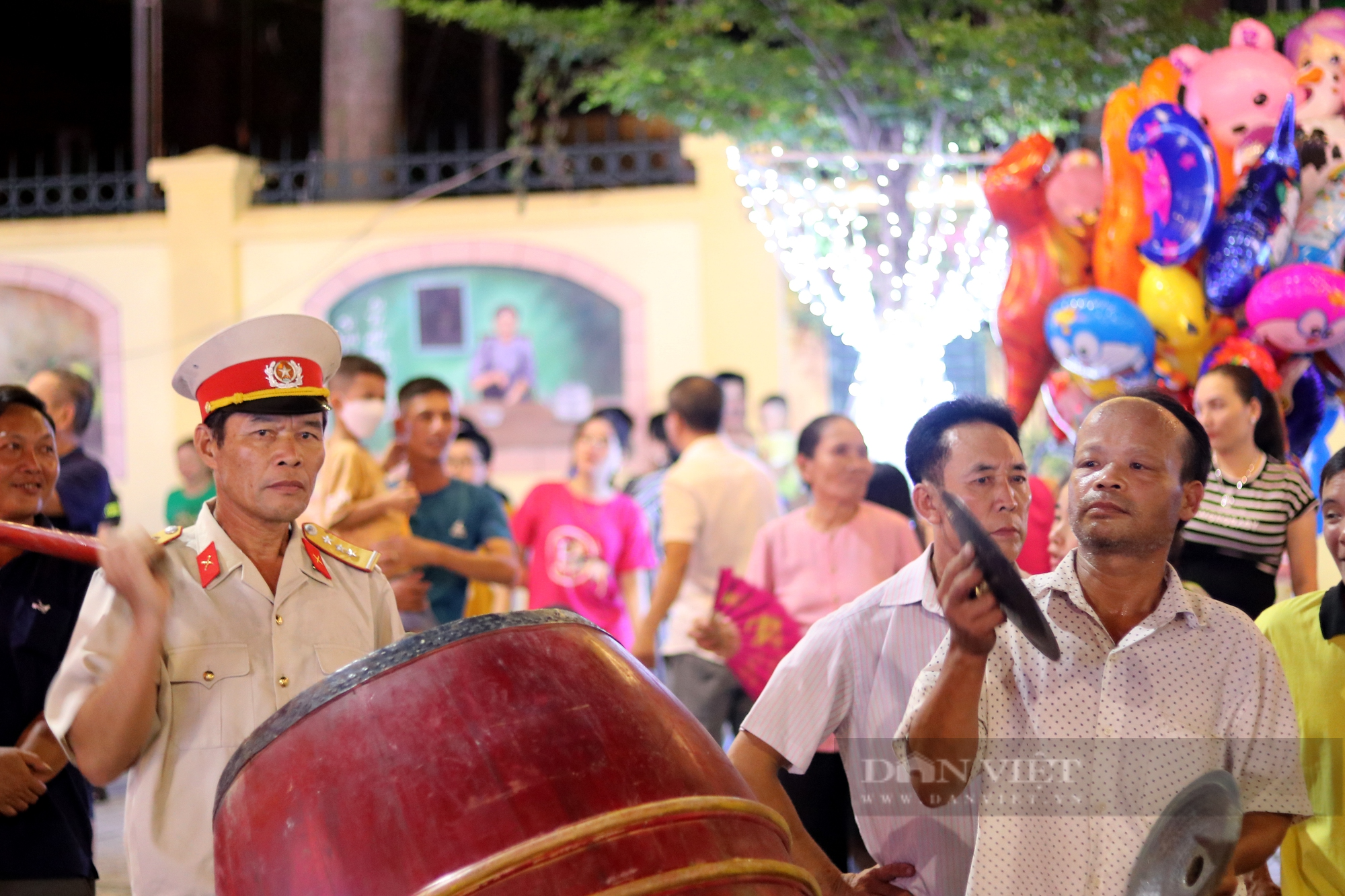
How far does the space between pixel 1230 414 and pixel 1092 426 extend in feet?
6.99

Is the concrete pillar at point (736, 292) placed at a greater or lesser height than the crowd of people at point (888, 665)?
greater

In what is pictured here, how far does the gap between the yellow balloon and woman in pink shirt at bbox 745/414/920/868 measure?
140 centimetres

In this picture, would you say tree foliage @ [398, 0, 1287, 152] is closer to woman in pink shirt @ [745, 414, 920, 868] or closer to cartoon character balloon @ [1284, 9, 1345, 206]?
cartoon character balloon @ [1284, 9, 1345, 206]

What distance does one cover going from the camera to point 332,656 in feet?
7.23

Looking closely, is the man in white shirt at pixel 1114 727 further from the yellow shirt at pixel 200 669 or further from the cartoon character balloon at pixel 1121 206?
the cartoon character balloon at pixel 1121 206

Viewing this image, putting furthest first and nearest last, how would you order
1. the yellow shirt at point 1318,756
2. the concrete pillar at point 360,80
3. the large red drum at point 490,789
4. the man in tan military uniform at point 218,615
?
the concrete pillar at point 360,80 → the yellow shirt at point 1318,756 → the man in tan military uniform at point 218,615 → the large red drum at point 490,789

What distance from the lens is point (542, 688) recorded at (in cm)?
167

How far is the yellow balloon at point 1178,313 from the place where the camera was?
195 inches

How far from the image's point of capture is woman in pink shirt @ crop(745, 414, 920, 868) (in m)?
4.20

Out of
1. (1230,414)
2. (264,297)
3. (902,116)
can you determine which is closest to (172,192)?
(264,297)

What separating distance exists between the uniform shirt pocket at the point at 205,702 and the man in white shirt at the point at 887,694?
83 cm

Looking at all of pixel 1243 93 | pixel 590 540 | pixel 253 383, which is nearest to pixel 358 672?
pixel 253 383

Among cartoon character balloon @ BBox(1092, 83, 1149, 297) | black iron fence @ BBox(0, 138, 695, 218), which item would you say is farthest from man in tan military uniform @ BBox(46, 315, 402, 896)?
black iron fence @ BBox(0, 138, 695, 218)

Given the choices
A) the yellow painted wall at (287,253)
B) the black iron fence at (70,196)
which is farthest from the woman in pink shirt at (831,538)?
the black iron fence at (70,196)
